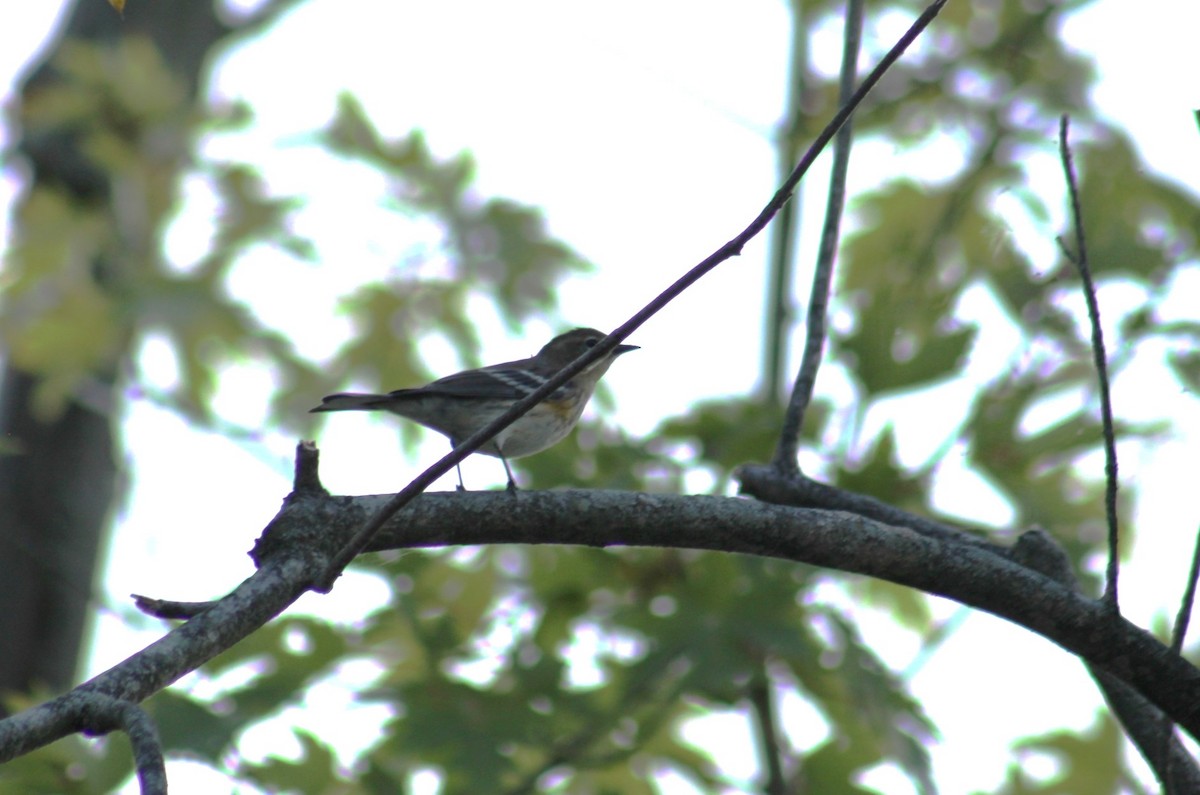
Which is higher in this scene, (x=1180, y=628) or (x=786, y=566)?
(x=786, y=566)

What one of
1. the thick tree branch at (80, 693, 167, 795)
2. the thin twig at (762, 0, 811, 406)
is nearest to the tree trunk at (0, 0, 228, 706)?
the thin twig at (762, 0, 811, 406)

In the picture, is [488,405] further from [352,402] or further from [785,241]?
[785,241]

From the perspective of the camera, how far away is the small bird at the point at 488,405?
18.7 ft

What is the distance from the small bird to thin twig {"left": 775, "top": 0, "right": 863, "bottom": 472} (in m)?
1.59

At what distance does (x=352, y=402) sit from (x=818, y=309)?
8.08 ft

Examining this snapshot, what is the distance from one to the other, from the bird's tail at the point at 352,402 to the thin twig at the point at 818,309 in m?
2.29

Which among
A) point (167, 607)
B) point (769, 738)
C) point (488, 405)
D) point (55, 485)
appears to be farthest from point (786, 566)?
A: point (55, 485)

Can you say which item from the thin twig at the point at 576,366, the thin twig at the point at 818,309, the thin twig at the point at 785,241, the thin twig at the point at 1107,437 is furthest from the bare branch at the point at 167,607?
the thin twig at the point at 785,241

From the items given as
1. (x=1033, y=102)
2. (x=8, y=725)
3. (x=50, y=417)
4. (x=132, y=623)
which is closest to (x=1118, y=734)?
(x=1033, y=102)

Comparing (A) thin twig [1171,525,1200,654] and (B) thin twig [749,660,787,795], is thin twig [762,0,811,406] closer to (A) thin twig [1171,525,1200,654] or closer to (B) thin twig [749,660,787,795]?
(B) thin twig [749,660,787,795]

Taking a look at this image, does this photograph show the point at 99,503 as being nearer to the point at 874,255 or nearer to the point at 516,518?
the point at 874,255

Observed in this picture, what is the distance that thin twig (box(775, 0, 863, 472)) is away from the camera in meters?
3.83

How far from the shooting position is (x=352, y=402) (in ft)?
18.6

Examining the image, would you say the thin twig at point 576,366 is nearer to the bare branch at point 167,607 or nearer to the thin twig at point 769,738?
the bare branch at point 167,607
